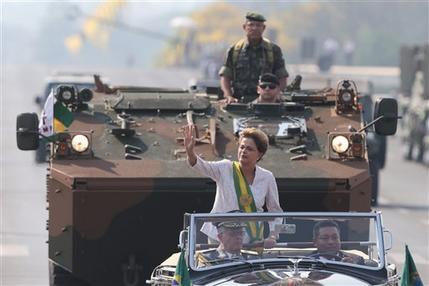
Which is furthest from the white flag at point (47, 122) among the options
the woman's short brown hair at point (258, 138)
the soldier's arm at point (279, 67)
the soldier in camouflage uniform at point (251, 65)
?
the woman's short brown hair at point (258, 138)

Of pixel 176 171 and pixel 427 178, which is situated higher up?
pixel 176 171

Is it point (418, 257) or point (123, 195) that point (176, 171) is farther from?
point (418, 257)

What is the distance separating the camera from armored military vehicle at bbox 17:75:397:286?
1456 centimetres

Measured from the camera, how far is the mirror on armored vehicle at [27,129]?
15.1 metres

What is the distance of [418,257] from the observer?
72.0ft

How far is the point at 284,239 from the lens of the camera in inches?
465

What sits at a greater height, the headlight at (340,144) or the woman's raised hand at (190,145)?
the woman's raised hand at (190,145)

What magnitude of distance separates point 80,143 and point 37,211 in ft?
39.2

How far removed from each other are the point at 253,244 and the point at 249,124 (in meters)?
4.29

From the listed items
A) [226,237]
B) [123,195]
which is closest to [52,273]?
[123,195]

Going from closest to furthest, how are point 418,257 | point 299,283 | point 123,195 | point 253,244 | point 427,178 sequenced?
point 299,283
point 253,244
point 123,195
point 418,257
point 427,178

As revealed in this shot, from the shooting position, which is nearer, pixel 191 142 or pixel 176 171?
pixel 191 142

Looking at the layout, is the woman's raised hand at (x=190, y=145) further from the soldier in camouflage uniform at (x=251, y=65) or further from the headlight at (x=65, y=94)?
the soldier in camouflage uniform at (x=251, y=65)

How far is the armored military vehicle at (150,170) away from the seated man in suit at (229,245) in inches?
111
